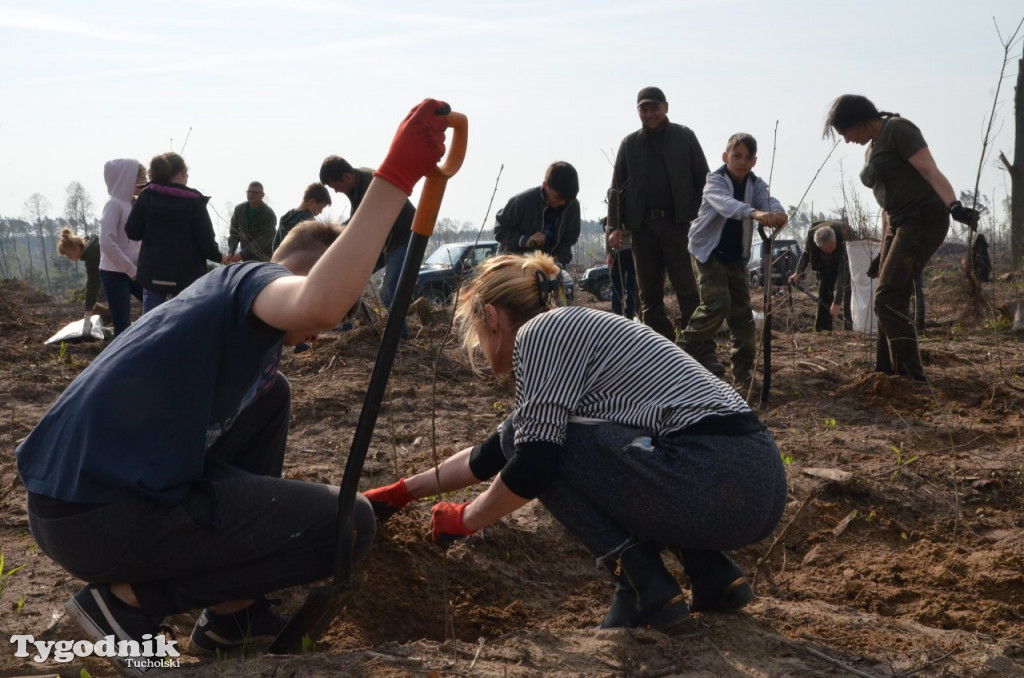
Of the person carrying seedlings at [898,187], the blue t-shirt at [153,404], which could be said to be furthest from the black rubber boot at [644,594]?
the person carrying seedlings at [898,187]

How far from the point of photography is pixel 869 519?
3406mm

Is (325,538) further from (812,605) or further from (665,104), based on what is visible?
(665,104)

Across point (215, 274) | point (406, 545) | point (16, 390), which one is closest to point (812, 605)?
point (406, 545)

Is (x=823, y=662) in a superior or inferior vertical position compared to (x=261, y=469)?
inferior

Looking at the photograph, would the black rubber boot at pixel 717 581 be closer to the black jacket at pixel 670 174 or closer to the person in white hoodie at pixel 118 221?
the black jacket at pixel 670 174

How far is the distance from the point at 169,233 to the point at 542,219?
2289mm

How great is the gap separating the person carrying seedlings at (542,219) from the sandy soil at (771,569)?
3.55 ft

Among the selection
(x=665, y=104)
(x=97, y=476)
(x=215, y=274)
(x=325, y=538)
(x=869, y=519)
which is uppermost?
(x=665, y=104)

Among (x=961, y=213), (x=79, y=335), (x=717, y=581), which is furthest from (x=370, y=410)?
(x=79, y=335)

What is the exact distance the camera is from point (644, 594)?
2.30 meters

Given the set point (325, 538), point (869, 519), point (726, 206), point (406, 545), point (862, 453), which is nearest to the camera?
point (325, 538)

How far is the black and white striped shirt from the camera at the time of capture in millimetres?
2291

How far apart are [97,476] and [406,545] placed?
1198mm

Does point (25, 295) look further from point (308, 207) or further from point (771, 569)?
point (771, 569)
